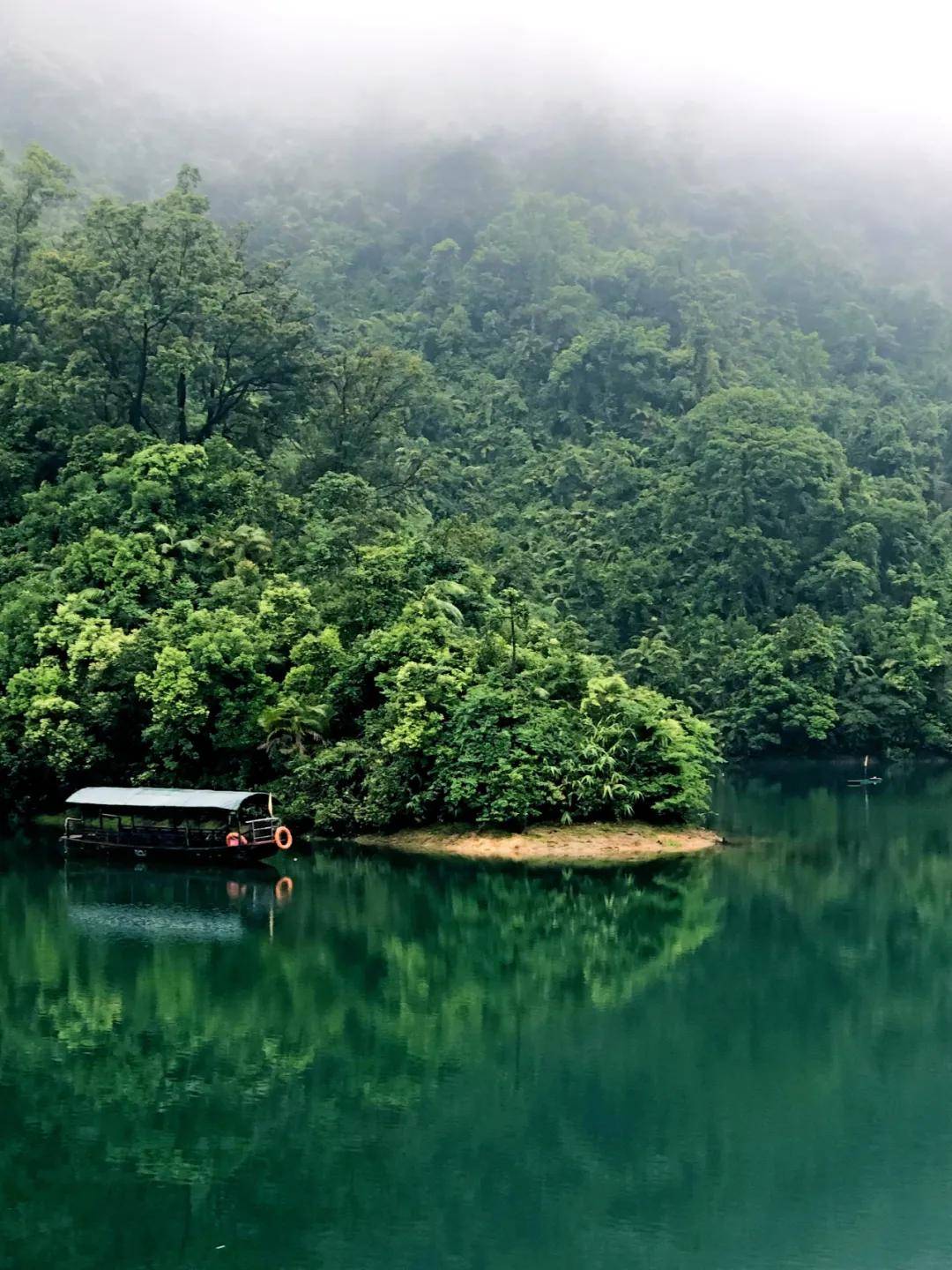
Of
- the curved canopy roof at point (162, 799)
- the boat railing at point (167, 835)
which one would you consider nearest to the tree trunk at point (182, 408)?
the curved canopy roof at point (162, 799)

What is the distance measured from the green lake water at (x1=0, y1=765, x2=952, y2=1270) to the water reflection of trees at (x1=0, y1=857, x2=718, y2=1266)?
0.06 meters

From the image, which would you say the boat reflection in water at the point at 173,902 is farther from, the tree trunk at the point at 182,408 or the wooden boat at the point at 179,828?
the tree trunk at the point at 182,408

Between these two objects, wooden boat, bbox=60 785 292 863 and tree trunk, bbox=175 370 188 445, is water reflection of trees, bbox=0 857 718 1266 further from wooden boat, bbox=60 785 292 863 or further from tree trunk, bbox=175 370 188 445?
tree trunk, bbox=175 370 188 445

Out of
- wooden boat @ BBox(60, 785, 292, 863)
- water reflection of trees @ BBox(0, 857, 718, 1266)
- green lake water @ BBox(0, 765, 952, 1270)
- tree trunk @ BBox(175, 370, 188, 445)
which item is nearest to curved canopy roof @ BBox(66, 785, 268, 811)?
wooden boat @ BBox(60, 785, 292, 863)

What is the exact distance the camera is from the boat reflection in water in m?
25.0

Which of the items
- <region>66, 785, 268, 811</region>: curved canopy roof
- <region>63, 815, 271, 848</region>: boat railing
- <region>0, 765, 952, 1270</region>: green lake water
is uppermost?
<region>66, 785, 268, 811</region>: curved canopy roof

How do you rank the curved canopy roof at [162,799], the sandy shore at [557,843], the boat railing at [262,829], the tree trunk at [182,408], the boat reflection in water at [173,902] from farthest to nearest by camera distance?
1. the tree trunk at [182,408]
2. the sandy shore at [557,843]
3. the boat railing at [262,829]
4. the curved canopy roof at [162,799]
5. the boat reflection in water at [173,902]

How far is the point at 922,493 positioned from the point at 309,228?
4156 centimetres

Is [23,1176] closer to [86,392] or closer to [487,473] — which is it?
[86,392]

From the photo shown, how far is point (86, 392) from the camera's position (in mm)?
44188

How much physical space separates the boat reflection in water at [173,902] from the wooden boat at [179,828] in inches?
25.1

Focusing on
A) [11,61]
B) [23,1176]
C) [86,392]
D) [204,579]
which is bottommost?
[23,1176]

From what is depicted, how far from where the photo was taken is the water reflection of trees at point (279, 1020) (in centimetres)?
1416

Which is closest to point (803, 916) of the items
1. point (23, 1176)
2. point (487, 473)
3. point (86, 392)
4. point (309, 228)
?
point (23, 1176)
